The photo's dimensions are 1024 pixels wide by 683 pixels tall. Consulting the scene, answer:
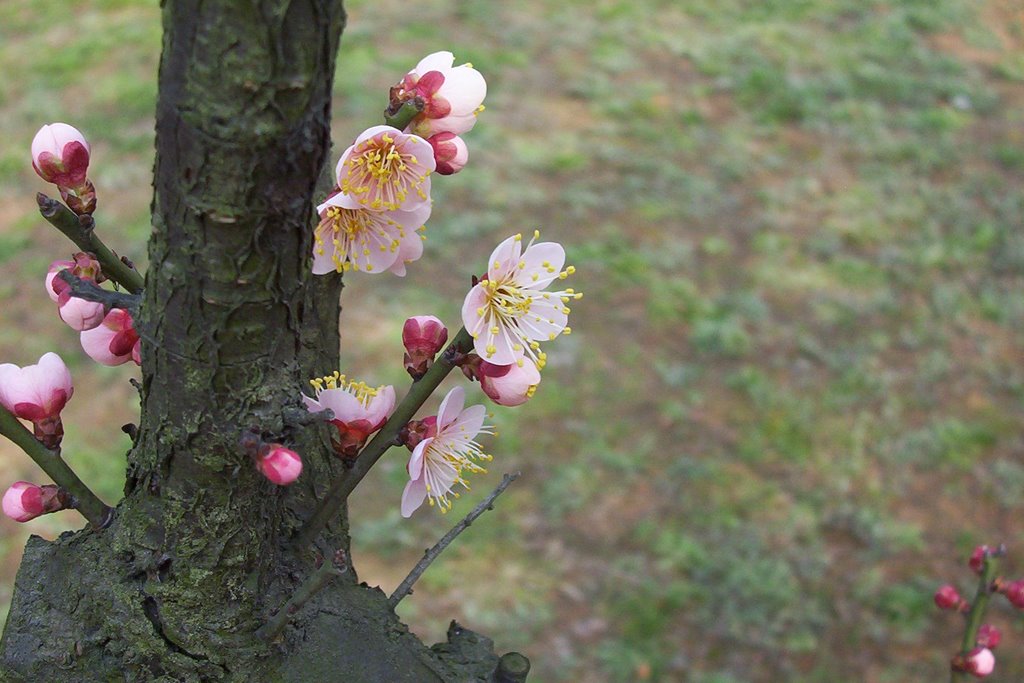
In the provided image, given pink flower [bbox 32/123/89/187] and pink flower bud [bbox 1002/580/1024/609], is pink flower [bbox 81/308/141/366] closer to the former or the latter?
pink flower [bbox 32/123/89/187]

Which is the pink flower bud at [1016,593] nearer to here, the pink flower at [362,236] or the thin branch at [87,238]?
the pink flower at [362,236]

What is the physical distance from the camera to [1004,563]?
3.05 meters

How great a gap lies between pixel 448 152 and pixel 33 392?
1.19 feet

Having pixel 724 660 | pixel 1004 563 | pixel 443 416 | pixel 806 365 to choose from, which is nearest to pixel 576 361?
pixel 806 365

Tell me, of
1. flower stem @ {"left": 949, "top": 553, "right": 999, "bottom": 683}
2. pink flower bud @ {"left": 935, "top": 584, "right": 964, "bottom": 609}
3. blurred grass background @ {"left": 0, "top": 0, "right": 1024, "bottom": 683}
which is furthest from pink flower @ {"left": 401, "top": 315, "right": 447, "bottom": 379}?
blurred grass background @ {"left": 0, "top": 0, "right": 1024, "bottom": 683}

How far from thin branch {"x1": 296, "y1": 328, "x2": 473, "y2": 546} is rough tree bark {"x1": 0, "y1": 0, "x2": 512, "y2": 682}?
40 mm

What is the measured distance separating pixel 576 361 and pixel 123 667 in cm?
285

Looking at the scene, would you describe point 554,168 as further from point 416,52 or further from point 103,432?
point 103,432

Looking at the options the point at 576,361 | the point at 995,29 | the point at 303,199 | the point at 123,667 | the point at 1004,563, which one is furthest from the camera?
the point at 995,29

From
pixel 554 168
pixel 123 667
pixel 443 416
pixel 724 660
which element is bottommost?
pixel 724 660

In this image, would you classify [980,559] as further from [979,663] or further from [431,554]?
[431,554]

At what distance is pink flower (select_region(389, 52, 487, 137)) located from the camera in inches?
30.2

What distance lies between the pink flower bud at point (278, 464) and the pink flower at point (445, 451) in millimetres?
116

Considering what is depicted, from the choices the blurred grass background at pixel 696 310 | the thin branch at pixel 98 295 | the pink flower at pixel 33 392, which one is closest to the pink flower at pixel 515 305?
the thin branch at pixel 98 295
